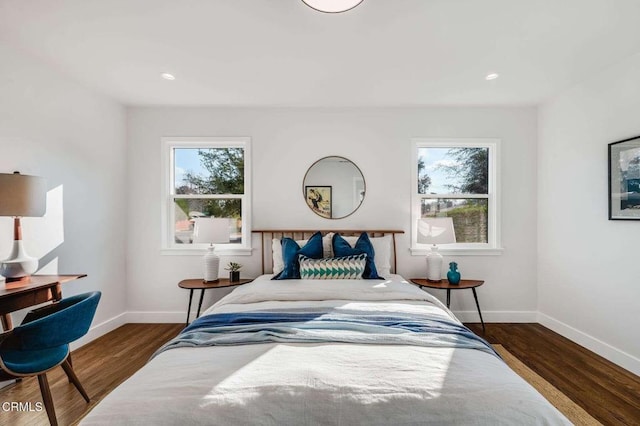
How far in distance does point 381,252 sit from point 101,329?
3.13 m

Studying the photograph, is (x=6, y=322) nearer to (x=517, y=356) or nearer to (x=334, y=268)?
(x=334, y=268)

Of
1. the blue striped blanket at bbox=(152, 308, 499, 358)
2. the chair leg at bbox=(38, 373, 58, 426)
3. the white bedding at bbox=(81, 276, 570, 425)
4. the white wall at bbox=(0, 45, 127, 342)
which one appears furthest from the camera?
the white wall at bbox=(0, 45, 127, 342)

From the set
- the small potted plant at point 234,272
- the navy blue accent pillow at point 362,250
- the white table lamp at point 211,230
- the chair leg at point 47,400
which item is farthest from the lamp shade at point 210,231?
the chair leg at point 47,400

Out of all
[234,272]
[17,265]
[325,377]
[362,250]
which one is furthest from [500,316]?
[17,265]

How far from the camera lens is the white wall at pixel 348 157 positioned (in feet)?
12.2

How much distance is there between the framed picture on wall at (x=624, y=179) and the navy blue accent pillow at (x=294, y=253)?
268 centimetres

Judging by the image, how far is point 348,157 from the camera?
3732 millimetres

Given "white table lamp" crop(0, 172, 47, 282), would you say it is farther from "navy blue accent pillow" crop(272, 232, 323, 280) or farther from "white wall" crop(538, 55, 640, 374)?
"white wall" crop(538, 55, 640, 374)

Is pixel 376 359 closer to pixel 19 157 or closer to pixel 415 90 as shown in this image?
pixel 415 90

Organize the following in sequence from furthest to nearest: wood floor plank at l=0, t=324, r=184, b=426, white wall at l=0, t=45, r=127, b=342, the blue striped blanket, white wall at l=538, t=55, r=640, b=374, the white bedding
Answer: white wall at l=538, t=55, r=640, b=374 → white wall at l=0, t=45, r=127, b=342 → wood floor plank at l=0, t=324, r=184, b=426 → the blue striped blanket → the white bedding

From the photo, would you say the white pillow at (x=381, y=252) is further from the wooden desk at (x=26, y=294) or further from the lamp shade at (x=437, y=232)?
the wooden desk at (x=26, y=294)

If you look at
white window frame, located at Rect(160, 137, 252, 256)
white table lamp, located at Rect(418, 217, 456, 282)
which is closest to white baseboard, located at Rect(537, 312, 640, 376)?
white table lamp, located at Rect(418, 217, 456, 282)

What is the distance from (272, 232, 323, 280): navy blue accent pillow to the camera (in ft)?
9.91

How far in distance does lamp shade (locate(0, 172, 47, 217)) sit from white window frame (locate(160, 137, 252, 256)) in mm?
1551
